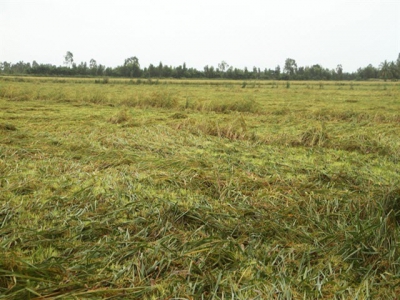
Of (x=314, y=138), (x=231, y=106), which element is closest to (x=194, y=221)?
(x=314, y=138)

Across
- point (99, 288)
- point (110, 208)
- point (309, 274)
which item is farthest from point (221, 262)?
point (110, 208)

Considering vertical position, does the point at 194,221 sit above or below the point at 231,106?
below

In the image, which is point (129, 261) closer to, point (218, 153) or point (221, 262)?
point (221, 262)

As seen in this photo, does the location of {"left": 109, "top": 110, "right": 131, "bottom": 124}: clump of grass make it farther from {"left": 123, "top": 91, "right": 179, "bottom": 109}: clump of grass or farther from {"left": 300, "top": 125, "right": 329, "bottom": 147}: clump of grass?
{"left": 300, "top": 125, "right": 329, "bottom": 147}: clump of grass

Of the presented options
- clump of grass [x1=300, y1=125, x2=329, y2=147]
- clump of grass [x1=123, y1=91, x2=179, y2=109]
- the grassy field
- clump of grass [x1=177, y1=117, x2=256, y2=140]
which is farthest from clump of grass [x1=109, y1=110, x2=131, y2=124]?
clump of grass [x1=300, y1=125, x2=329, y2=147]

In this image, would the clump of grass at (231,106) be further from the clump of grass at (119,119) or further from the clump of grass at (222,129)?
the clump of grass at (222,129)

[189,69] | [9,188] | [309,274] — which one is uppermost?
[189,69]

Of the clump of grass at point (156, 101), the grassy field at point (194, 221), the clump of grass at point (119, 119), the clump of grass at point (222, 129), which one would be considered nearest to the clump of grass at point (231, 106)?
the clump of grass at point (156, 101)

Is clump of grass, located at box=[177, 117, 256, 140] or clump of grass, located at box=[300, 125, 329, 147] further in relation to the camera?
clump of grass, located at box=[177, 117, 256, 140]

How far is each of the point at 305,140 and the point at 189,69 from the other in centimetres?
5469

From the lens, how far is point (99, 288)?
5.36 feet

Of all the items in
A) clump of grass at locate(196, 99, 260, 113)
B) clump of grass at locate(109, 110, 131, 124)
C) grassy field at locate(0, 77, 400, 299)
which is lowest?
grassy field at locate(0, 77, 400, 299)

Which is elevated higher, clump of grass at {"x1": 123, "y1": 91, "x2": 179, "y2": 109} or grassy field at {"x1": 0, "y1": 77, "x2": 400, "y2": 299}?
clump of grass at {"x1": 123, "y1": 91, "x2": 179, "y2": 109}

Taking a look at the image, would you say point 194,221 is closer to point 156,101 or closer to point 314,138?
point 314,138
